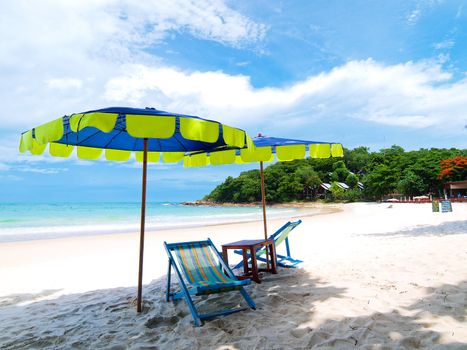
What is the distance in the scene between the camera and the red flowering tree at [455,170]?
42688mm

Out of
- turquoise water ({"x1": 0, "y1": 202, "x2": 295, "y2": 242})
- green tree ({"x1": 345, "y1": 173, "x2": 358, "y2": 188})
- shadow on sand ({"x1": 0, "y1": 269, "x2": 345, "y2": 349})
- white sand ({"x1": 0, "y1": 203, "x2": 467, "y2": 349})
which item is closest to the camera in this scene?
white sand ({"x1": 0, "y1": 203, "x2": 467, "y2": 349})

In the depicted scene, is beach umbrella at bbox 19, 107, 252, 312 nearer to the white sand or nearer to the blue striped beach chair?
the blue striped beach chair

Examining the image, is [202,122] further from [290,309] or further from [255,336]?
[290,309]

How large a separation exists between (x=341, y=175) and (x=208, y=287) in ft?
237

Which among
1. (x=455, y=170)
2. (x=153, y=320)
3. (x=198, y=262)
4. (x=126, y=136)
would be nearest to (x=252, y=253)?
(x=198, y=262)

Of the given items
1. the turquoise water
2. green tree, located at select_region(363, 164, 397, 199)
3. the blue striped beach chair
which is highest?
green tree, located at select_region(363, 164, 397, 199)

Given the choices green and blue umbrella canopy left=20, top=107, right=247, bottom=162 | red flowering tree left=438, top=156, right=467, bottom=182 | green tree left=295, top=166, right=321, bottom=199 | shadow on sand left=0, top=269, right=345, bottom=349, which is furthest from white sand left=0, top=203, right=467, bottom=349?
green tree left=295, top=166, right=321, bottom=199

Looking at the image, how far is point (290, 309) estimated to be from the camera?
131 inches

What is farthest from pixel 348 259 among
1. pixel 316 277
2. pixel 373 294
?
pixel 373 294

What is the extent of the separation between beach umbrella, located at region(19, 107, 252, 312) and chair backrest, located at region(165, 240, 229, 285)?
459 millimetres

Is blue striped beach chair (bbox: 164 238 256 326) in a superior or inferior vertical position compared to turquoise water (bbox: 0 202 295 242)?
superior

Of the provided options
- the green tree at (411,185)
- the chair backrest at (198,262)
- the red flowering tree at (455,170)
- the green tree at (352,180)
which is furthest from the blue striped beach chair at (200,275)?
the green tree at (352,180)

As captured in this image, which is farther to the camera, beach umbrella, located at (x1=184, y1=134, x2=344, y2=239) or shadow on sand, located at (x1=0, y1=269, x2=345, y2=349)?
beach umbrella, located at (x1=184, y1=134, x2=344, y2=239)

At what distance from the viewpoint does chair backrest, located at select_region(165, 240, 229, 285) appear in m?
3.53
